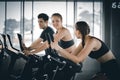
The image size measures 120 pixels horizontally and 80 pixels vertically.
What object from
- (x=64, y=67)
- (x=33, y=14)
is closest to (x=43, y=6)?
(x=33, y=14)

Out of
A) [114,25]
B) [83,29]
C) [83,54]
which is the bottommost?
[114,25]

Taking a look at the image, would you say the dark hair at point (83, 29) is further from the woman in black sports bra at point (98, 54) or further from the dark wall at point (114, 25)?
the dark wall at point (114, 25)

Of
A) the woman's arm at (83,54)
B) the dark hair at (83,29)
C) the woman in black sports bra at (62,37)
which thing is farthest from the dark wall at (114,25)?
the woman's arm at (83,54)

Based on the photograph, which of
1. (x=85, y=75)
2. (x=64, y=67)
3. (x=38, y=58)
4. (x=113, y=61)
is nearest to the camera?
(x=113, y=61)

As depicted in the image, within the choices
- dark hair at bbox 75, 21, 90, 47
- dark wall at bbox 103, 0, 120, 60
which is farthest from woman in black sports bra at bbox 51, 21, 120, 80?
dark wall at bbox 103, 0, 120, 60

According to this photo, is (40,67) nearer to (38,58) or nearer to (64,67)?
(38,58)

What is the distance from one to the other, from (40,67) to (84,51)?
44.0 inches

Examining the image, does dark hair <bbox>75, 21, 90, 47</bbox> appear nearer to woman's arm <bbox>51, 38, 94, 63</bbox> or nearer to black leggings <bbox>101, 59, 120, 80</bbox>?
woman's arm <bbox>51, 38, 94, 63</bbox>

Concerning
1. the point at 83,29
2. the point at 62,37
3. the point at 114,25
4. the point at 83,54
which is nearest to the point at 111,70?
the point at 83,54

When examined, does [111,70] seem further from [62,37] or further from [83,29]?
[62,37]

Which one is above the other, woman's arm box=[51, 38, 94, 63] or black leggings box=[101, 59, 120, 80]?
woman's arm box=[51, 38, 94, 63]

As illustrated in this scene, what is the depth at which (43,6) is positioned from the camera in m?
9.01

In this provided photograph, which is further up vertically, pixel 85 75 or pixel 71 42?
pixel 71 42

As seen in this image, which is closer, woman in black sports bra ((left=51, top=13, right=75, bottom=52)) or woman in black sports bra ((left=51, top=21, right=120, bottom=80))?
woman in black sports bra ((left=51, top=21, right=120, bottom=80))
